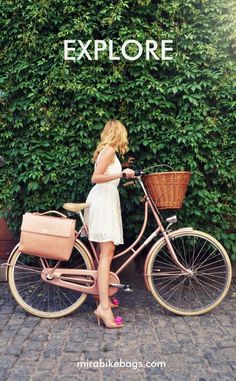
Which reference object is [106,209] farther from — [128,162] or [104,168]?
[128,162]

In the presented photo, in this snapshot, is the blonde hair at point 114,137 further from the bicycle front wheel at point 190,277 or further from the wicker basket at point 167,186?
the bicycle front wheel at point 190,277

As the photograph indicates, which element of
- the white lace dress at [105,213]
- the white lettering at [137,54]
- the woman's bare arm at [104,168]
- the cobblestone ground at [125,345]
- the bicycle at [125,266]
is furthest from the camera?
the white lettering at [137,54]

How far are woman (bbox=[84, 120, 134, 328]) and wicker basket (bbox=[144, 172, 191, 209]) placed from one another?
0.76 ft

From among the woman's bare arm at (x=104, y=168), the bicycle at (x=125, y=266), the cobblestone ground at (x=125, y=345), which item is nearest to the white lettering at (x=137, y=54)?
the woman's bare arm at (x=104, y=168)

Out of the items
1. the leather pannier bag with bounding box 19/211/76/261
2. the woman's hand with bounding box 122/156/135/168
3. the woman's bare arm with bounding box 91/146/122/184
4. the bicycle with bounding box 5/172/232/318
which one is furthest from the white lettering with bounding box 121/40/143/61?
the leather pannier bag with bounding box 19/211/76/261

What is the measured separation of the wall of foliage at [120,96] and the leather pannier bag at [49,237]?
0.65 m

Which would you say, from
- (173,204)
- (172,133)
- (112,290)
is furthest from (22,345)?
(172,133)

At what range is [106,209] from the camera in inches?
155

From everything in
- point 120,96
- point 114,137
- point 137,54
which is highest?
point 137,54

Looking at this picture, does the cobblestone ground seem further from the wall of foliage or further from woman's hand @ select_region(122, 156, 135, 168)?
woman's hand @ select_region(122, 156, 135, 168)

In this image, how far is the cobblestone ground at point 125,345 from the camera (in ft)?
10.2

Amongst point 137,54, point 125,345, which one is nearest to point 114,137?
point 137,54

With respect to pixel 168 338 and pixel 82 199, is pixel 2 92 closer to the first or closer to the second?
pixel 82 199

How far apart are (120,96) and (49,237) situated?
1508 millimetres
